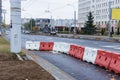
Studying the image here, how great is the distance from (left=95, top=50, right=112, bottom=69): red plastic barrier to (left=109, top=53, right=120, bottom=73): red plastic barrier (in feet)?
1.41

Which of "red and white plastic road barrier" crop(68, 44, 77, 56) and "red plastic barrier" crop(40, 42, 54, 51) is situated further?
"red plastic barrier" crop(40, 42, 54, 51)

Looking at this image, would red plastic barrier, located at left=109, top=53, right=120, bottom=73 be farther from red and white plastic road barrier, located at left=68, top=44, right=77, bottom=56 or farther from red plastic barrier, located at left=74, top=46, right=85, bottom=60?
red and white plastic road barrier, located at left=68, top=44, right=77, bottom=56

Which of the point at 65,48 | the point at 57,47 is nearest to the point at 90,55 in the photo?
the point at 65,48

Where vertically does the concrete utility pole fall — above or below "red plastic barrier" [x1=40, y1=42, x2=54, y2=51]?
above

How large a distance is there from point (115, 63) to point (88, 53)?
14.8 feet

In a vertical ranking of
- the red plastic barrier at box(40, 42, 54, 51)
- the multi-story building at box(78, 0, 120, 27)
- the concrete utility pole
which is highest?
the multi-story building at box(78, 0, 120, 27)

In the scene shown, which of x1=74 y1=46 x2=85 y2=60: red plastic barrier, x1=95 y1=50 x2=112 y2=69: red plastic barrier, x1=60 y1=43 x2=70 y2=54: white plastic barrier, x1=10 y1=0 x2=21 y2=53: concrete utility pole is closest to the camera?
x1=95 y1=50 x2=112 y2=69: red plastic barrier

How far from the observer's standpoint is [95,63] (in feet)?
53.2

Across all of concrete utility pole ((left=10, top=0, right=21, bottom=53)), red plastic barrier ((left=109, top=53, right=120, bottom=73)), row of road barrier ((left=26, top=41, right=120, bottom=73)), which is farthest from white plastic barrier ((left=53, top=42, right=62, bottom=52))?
red plastic barrier ((left=109, top=53, right=120, bottom=73))

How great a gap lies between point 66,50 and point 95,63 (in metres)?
7.69

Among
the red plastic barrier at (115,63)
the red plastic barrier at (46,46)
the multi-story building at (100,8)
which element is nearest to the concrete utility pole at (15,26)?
the red plastic barrier at (46,46)

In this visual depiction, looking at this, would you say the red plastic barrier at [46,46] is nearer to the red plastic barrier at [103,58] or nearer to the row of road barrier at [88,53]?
the row of road barrier at [88,53]

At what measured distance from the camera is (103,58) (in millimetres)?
15203

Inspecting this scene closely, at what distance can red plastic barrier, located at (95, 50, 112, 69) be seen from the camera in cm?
1440
